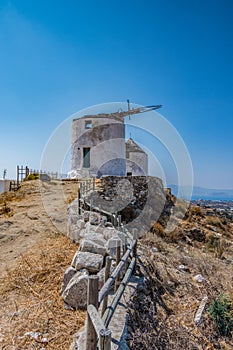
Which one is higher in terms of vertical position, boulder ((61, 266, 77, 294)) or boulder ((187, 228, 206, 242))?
boulder ((61, 266, 77, 294))

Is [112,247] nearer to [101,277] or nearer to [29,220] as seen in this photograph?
[101,277]

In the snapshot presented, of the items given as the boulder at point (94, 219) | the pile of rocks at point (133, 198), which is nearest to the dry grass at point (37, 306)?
the boulder at point (94, 219)

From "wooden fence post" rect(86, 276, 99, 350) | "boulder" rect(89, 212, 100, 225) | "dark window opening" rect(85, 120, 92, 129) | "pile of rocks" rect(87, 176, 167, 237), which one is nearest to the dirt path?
"boulder" rect(89, 212, 100, 225)

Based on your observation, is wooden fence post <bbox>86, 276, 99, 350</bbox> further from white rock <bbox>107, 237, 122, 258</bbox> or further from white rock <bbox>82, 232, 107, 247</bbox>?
white rock <bbox>82, 232, 107, 247</bbox>

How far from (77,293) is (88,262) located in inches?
18.6

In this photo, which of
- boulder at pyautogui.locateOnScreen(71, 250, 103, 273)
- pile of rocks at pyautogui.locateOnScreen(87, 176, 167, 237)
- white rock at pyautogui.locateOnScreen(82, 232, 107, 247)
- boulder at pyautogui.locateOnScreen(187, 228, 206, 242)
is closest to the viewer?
boulder at pyautogui.locateOnScreen(71, 250, 103, 273)

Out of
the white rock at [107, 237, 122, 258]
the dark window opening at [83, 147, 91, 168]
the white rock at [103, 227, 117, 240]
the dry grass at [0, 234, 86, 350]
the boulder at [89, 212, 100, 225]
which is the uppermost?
the dark window opening at [83, 147, 91, 168]

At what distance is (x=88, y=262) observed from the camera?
12.6 ft

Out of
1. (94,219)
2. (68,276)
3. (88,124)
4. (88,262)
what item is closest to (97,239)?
(88,262)

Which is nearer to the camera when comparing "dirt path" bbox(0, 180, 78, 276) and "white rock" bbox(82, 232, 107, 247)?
"white rock" bbox(82, 232, 107, 247)

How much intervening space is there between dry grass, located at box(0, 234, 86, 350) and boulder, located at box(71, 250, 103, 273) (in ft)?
1.93

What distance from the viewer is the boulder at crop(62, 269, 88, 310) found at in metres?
3.52

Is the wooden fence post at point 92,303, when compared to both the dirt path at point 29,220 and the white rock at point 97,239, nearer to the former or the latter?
the white rock at point 97,239

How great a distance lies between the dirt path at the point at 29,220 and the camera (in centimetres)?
657
